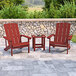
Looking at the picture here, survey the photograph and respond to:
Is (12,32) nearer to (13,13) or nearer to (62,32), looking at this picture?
(62,32)

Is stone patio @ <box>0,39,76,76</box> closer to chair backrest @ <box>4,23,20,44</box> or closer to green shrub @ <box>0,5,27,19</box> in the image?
chair backrest @ <box>4,23,20,44</box>

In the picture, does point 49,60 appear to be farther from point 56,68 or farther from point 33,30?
point 33,30

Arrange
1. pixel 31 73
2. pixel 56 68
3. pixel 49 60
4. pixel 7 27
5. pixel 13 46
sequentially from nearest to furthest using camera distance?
pixel 31 73, pixel 56 68, pixel 49 60, pixel 13 46, pixel 7 27

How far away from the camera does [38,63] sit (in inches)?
189

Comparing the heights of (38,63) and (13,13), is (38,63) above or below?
below

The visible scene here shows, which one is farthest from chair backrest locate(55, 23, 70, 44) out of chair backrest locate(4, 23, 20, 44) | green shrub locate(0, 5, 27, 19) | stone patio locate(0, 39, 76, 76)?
green shrub locate(0, 5, 27, 19)

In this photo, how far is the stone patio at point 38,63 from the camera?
4.14 m

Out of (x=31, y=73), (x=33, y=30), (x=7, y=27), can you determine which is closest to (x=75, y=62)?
(x=31, y=73)

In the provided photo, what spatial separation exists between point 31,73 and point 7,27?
2.47 m

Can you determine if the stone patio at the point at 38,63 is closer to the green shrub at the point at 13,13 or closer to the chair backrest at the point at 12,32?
the chair backrest at the point at 12,32

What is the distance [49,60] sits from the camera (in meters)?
5.07

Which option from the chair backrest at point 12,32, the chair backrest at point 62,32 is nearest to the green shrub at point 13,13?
the chair backrest at point 12,32

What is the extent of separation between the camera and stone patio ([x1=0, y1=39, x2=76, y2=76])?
13.6 feet

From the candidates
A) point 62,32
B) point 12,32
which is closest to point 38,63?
point 12,32
